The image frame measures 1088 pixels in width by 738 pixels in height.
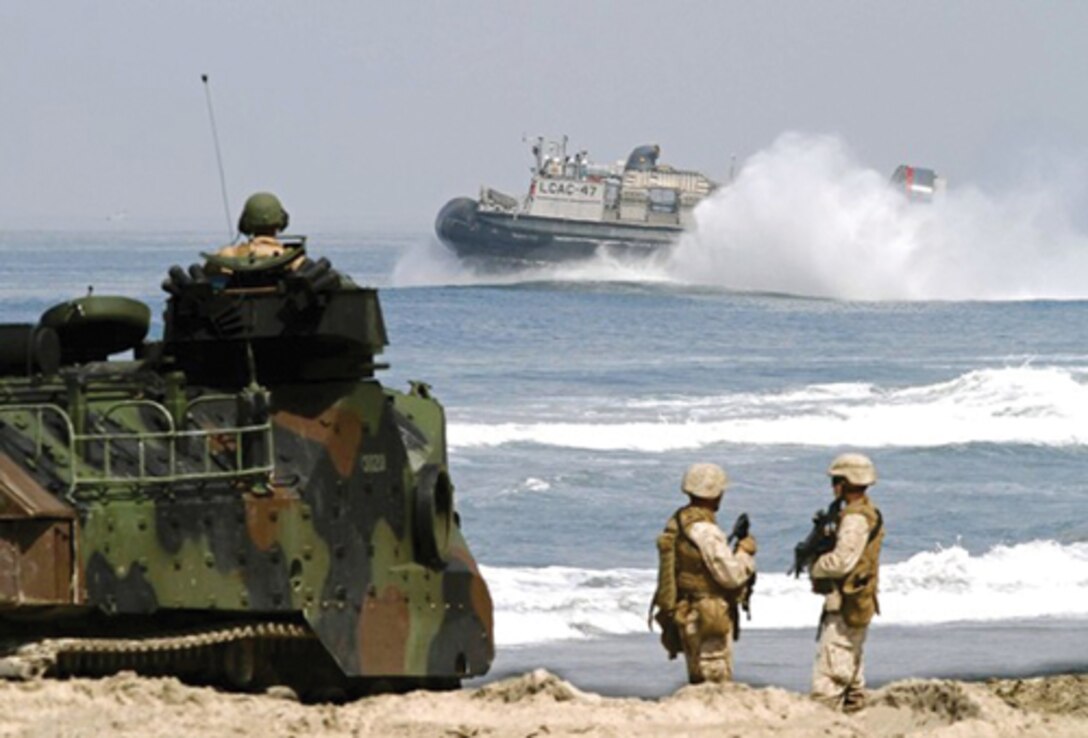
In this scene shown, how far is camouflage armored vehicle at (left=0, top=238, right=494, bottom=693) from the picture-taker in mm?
11195

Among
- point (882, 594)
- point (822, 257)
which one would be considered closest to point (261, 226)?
point (882, 594)

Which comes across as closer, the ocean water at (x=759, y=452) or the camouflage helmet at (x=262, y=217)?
the camouflage helmet at (x=262, y=217)

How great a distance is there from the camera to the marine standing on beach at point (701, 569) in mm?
11984

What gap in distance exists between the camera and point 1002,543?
94.1ft

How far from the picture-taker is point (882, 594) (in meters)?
24.2

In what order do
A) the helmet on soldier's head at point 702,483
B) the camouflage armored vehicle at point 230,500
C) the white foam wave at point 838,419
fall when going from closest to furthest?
the camouflage armored vehicle at point 230,500 → the helmet on soldier's head at point 702,483 → the white foam wave at point 838,419

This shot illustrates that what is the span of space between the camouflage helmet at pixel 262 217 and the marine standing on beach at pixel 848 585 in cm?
276

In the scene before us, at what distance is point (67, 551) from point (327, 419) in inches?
63.9

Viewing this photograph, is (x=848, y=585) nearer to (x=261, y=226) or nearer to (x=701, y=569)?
(x=701, y=569)

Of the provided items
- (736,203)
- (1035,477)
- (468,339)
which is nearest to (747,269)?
(736,203)

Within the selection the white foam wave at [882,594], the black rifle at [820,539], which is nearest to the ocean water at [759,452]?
the white foam wave at [882,594]

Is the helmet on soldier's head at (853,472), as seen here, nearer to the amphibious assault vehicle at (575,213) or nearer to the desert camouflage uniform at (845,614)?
the desert camouflage uniform at (845,614)

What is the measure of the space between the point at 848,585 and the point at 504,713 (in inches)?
59.9

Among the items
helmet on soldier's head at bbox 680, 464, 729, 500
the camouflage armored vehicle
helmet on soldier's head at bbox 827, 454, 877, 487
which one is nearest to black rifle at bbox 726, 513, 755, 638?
helmet on soldier's head at bbox 680, 464, 729, 500
